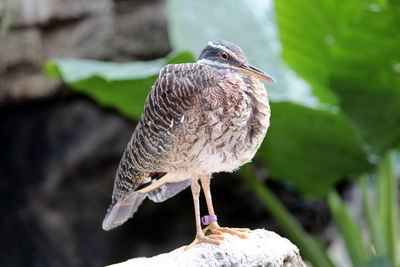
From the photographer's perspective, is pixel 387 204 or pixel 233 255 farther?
pixel 387 204

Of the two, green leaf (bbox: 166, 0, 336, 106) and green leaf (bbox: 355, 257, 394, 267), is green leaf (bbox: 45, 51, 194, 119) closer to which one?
green leaf (bbox: 166, 0, 336, 106)

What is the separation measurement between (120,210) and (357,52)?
204cm

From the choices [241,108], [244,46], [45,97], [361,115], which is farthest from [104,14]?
[241,108]

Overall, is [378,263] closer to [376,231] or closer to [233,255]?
[376,231]

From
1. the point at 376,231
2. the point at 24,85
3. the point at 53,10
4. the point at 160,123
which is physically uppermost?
the point at 160,123

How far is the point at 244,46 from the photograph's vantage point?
14.7ft

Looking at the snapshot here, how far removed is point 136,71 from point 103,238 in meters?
2.24

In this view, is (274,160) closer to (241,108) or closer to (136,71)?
(136,71)

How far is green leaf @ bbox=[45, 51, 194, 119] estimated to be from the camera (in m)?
3.25

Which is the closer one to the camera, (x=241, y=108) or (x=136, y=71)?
(x=241, y=108)

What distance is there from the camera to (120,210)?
7.32 ft

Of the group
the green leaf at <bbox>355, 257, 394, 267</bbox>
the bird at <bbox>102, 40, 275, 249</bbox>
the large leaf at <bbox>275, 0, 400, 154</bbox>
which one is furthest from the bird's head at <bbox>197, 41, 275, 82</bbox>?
the large leaf at <bbox>275, 0, 400, 154</bbox>

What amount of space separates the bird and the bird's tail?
0.21m

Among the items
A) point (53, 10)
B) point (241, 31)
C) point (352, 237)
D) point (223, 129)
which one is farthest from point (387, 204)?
point (53, 10)
